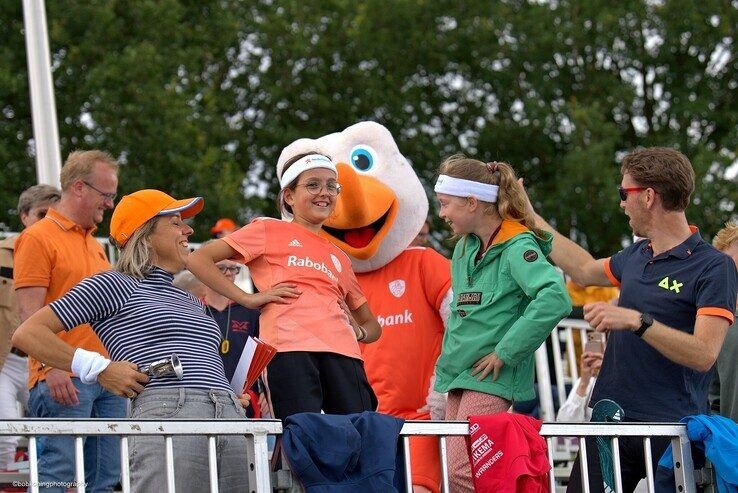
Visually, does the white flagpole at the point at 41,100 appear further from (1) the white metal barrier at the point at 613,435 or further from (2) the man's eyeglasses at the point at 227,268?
(1) the white metal barrier at the point at 613,435

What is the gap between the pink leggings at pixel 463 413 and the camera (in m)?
5.26

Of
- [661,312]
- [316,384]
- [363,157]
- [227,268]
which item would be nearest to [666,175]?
[661,312]

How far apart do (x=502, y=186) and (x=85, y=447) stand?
88.0 inches

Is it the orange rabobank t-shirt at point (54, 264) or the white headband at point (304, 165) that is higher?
the white headband at point (304, 165)

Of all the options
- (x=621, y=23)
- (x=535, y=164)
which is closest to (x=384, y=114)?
(x=535, y=164)

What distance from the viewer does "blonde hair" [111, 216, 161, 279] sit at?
190 inches

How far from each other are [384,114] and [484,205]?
54.3ft

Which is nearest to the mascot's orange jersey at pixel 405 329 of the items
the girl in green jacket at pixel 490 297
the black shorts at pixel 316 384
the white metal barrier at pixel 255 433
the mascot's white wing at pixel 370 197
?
the mascot's white wing at pixel 370 197

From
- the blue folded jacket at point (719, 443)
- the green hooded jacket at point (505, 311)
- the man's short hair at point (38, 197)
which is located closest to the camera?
the blue folded jacket at point (719, 443)

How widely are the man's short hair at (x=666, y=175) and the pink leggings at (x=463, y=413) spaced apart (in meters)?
1.07

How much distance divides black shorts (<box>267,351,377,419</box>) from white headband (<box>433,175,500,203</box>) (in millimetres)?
900

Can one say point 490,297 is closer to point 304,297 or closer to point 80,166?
point 304,297

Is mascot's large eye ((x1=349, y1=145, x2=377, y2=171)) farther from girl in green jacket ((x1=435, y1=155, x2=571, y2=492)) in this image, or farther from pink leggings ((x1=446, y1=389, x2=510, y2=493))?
pink leggings ((x1=446, y1=389, x2=510, y2=493))

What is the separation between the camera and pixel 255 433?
442 cm
